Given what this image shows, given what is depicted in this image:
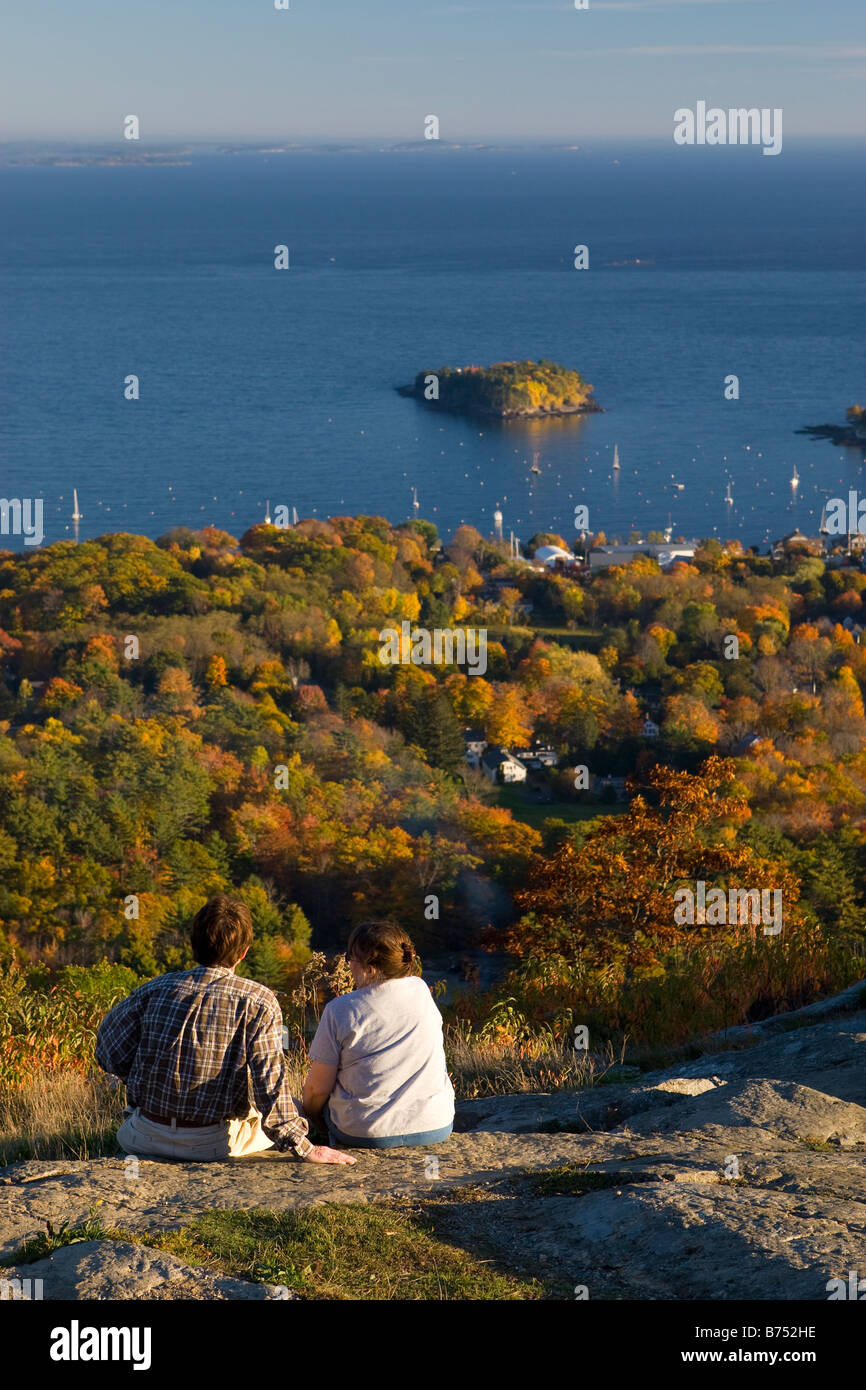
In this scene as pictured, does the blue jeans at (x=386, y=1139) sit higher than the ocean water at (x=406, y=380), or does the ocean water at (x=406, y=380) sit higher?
the ocean water at (x=406, y=380)

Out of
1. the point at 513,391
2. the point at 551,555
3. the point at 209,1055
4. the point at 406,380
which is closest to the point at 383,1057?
the point at 209,1055

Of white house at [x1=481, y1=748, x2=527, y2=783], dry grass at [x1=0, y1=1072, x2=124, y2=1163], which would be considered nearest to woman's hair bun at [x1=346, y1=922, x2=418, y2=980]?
dry grass at [x1=0, y1=1072, x2=124, y2=1163]

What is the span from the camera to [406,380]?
11612 cm

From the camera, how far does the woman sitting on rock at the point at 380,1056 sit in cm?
367

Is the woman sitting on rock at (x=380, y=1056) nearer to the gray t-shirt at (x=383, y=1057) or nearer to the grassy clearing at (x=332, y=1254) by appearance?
the gray t-shirt at (x=383, y=1057)

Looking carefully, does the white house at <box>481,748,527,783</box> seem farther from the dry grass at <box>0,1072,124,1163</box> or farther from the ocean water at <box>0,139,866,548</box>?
the ocean water at <box>0,139,866,548</box>

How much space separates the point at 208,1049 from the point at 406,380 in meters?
116

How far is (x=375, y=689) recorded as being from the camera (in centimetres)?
4153

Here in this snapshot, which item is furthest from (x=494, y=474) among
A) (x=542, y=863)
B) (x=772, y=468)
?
(x=542, y=863)

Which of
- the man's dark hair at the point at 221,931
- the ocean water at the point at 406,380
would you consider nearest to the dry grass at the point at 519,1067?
the man's dark hair at the point at 221,931

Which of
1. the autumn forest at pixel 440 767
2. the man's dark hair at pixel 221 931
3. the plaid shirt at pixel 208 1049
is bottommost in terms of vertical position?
the autumn forest at pixel 440 767

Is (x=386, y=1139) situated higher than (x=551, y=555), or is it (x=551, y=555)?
(x=386, y=1139)

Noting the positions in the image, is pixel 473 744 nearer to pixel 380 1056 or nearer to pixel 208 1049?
pixel 380 1056

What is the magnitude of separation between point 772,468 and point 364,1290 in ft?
303
